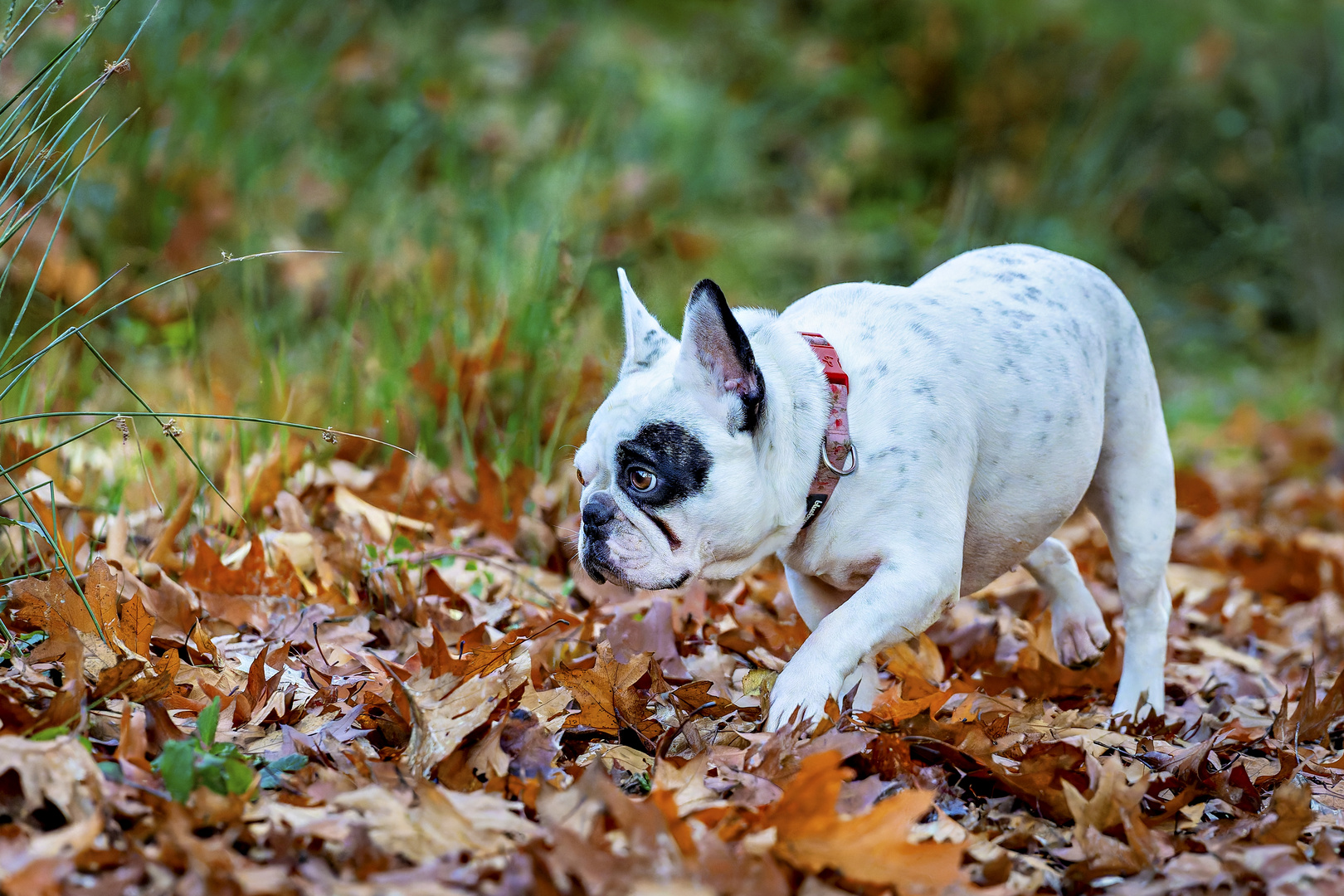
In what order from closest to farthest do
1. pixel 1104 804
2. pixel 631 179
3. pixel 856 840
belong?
1. pixel 856 840
2. pixel 1104 804
3. pixel 631 179

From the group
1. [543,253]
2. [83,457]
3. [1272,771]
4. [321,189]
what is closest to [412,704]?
[1272,771]

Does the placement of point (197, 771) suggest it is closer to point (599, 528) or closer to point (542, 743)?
point (542, 743)

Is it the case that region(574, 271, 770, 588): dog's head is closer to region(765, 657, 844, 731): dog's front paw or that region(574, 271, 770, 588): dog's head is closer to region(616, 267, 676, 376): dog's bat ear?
region(616, 267, 676, 376): dog's bat ear

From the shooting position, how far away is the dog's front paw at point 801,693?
2.47 meters

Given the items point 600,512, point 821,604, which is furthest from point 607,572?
Answer: point 821,604

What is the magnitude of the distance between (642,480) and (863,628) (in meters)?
0.59

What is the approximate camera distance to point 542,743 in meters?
2.30

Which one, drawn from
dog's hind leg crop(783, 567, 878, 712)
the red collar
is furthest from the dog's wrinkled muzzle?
dog's hind leg crop(783, 567, 878, 712)

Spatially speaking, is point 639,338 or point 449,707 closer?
point 449,707

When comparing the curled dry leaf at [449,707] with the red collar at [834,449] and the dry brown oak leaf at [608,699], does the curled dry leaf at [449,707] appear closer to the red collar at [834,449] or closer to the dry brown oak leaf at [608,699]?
the dry brown oak leaf at [608,699]

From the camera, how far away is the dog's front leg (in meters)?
2.49

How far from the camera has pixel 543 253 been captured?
16.4 feet

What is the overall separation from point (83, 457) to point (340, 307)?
184 centimetres

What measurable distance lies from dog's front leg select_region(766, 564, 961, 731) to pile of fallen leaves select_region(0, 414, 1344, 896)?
0.28ft
